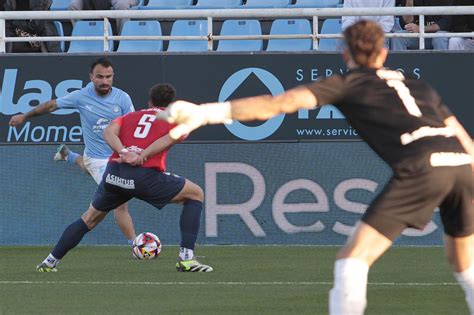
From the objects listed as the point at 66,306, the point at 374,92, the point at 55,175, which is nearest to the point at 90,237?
the point at 55,175

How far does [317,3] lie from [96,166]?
4.48 meters

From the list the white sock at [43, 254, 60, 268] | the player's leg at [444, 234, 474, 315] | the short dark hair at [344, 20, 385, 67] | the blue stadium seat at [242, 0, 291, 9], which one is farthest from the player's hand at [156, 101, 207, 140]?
the blue stadium seat at [242, 0, 291, 9]

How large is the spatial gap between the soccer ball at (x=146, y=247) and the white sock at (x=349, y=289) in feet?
24.7

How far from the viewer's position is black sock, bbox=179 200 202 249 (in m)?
13.2

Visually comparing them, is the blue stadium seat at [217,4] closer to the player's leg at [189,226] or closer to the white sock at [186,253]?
the player's leg at [189,226]

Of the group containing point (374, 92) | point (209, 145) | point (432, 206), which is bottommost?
point (209, 145)

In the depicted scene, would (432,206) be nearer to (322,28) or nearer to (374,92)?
(374,92)

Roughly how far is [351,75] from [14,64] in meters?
10.6

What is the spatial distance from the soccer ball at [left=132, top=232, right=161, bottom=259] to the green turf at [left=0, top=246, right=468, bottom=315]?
117mm

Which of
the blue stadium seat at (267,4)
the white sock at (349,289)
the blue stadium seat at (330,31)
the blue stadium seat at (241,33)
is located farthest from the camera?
the blue stadium seat at (267,4)

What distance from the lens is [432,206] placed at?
24.3ft

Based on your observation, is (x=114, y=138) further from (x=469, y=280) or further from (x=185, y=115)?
(x=185, y=115)

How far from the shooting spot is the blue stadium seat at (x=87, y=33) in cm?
1852

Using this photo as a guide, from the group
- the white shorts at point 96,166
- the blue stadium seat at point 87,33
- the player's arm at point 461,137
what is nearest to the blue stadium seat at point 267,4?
the blue stadium seat at point 87,33
